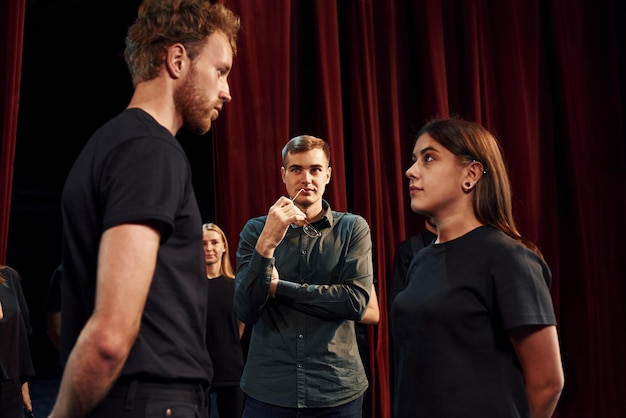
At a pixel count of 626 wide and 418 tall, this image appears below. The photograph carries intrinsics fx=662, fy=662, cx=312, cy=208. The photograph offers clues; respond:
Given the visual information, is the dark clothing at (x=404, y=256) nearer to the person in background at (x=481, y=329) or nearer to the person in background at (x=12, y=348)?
the person in background at (x=481, y=329)

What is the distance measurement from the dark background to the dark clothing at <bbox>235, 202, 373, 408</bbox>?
281cm

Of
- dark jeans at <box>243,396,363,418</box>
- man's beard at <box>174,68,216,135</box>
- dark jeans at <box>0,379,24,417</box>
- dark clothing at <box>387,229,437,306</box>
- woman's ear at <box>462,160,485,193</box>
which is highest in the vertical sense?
man's beard at <box>174,68,216,135</box>

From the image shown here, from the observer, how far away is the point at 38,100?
22.5 feet

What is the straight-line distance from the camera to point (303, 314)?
2195 mm

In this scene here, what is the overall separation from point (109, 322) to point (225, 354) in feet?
7.33

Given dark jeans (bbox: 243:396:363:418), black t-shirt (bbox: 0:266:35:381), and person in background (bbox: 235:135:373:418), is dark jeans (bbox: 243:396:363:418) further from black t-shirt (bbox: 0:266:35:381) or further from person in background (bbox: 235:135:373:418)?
black t-shirt (bbox: 0:266:35:381)

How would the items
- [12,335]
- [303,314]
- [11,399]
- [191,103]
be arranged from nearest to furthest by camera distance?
[191,103] < [303,314] < [11,399] < [12,335]

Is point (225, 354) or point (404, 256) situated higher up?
point (404, 256)

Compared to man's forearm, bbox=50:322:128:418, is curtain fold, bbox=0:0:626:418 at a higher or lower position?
higher

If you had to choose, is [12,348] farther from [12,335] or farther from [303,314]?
[303,314]

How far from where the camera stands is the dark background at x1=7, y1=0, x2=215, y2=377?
518 cm

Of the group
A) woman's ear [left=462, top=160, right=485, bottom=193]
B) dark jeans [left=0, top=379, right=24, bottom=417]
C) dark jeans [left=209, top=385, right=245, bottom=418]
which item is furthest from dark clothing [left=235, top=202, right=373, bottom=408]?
dark jeans [left=0, top=379, right=24, bottom=417]

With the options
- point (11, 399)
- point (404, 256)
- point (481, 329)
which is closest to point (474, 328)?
point (481, 329)

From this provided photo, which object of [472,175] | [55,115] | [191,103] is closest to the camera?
[191,103]
